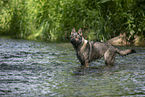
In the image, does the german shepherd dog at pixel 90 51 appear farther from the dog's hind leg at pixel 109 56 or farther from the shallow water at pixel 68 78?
the shallow water at pixel 68 78

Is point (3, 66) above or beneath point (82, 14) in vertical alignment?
beneath

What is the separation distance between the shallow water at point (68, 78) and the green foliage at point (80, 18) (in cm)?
846

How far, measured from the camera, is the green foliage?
23.6 meters

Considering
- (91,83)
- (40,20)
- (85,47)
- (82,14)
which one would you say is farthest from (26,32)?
(91,83)

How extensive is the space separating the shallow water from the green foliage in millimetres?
8455

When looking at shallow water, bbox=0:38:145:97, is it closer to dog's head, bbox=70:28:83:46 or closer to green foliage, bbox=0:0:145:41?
dog's head, bbox=70:28:83:46

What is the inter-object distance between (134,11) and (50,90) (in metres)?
16.0

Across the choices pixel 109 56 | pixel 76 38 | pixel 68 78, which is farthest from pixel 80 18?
pixel 68 78

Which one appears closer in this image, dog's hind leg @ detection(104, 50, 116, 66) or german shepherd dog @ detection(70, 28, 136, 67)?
german shepherd dog @ detection(70, 28, 136, 67)

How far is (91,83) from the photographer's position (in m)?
9.83

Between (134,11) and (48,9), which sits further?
(48,9)

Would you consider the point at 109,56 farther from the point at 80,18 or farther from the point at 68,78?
the point at 80,18

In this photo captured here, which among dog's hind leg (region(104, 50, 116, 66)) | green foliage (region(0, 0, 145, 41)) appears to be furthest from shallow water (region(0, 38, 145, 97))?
green foliage (region(0, 0, 145, 41))

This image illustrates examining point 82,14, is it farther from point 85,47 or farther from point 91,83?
point 91,83
